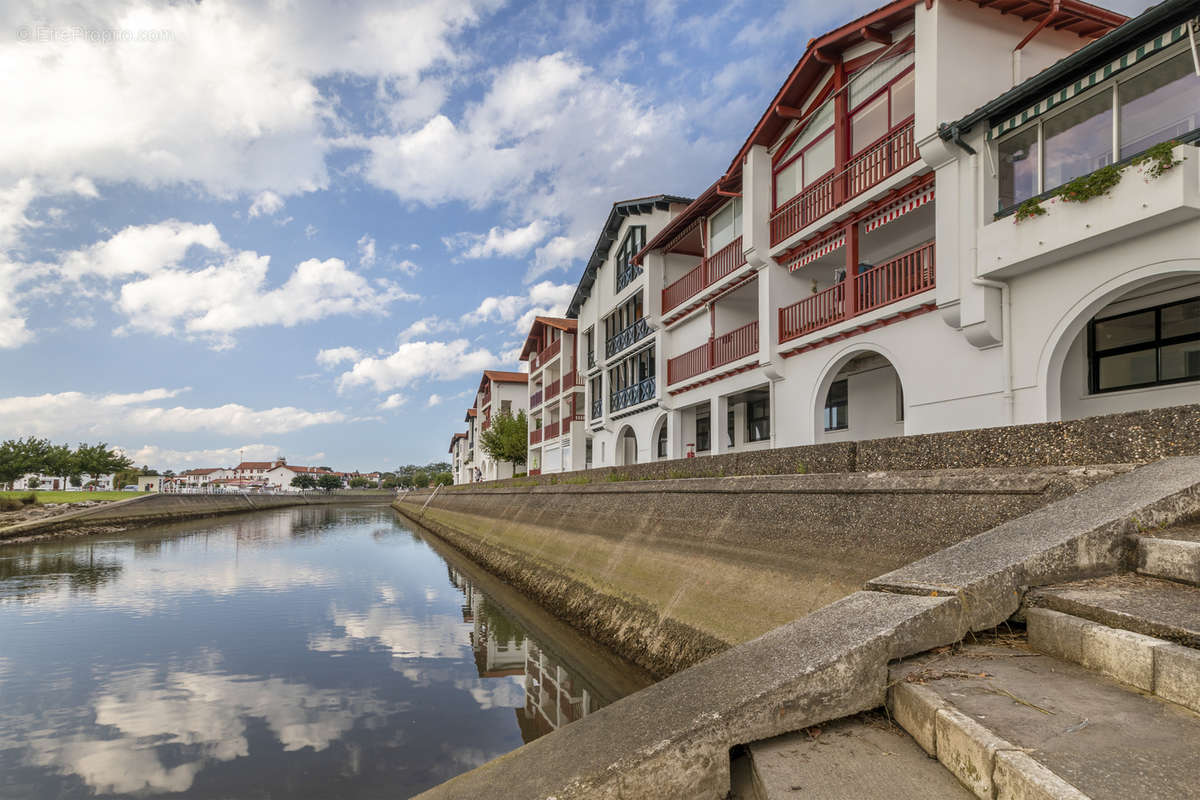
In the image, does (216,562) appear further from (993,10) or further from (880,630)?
(993,10)

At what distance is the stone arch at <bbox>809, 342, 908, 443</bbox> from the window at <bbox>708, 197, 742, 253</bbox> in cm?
567

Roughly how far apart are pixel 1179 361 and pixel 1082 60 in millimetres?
4978

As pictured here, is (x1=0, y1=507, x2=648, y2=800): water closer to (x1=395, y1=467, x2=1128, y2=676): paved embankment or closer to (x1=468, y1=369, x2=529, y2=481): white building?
(x1=395, y1=467, x2=1128, y2=676): paved embankment

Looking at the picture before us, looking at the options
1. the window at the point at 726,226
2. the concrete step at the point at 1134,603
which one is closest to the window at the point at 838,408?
the window at the point at 726,226

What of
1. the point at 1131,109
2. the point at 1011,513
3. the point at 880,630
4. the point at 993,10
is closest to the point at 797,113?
the point at 993,10

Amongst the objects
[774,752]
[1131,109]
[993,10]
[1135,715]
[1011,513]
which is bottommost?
[774,752]

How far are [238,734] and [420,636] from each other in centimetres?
520

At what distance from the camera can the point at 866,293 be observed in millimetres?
13969

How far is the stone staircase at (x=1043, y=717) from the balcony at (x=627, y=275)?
24.0 m

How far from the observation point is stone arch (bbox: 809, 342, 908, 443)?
14.9 metres

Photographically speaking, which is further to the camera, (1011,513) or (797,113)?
(797,113)

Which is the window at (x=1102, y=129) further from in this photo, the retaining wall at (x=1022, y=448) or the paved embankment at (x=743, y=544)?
the paved embankment at (x=743, y=544)

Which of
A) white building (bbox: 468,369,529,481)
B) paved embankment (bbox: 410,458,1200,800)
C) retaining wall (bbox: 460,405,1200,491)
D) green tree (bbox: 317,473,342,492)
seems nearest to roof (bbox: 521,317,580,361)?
white building (bbox: 468,369,529,481)

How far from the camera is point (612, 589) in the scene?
36.5ft
